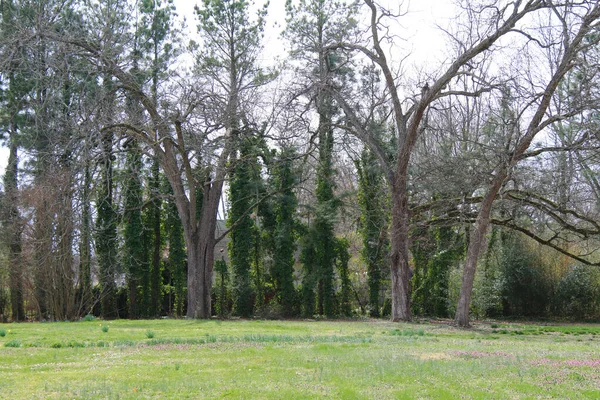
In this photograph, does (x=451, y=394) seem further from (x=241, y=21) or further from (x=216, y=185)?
(x=241, y=21)

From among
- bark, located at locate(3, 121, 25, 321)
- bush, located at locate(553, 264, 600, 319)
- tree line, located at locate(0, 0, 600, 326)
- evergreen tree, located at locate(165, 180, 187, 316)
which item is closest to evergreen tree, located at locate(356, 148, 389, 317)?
tree line, located at locate(0, 0, 600, 326)

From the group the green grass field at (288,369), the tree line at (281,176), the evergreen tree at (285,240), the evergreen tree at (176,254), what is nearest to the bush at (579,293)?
the tree line at (281,176)

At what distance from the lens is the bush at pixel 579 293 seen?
2534 centimetres

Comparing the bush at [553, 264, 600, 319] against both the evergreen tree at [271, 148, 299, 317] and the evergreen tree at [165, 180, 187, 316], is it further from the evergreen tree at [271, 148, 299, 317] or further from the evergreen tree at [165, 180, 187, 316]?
the evergreen tree at [165, 180, 187, 316]

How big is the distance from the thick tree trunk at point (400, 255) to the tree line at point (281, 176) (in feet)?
0.26

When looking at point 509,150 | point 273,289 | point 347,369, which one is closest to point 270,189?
point 273,289

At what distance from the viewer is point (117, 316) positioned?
1066 inches

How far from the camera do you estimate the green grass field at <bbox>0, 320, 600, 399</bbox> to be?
6.90m

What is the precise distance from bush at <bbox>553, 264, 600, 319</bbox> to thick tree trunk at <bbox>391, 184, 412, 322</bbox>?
29.6ft

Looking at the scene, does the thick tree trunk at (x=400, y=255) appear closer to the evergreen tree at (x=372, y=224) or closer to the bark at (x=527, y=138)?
the bark at (x=527, y=138)

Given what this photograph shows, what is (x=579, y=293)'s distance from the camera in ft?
84.1

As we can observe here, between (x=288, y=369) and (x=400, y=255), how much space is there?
43.1 feet

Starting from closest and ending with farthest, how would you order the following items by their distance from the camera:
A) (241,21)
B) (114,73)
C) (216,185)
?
(114,73), (216,185), (241,21)

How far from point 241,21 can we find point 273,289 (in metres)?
12.7
